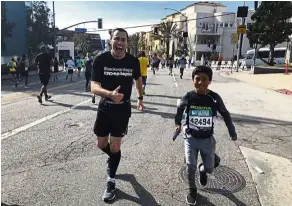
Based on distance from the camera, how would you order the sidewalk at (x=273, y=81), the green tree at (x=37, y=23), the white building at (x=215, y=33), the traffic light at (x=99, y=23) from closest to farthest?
the sidewalk at (x=273, y=81) < the traffic light at (x=99, y=23) < the green tree at (x=37, y=23) < the white building at (x=215, y=33)

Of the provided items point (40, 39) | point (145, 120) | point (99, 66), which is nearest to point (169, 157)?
point (99, 66)

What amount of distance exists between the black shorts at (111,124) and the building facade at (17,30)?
39.0 metres

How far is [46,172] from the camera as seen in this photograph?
4559 mm

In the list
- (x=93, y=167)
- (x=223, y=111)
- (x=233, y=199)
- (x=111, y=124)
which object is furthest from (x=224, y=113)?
(x=93, y=167)

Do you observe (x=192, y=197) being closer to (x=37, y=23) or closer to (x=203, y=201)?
(x=203, y=201)

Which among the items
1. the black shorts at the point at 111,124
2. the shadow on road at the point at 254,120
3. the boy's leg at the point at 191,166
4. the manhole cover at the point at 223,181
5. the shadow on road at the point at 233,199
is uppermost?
the black shorts at the point at 111,124

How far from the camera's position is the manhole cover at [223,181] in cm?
411

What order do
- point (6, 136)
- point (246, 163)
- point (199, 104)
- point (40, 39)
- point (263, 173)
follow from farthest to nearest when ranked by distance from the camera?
point (40, 39) < point (6, 136) < point (246, 163) < point (263, 173) < point (199, 104)

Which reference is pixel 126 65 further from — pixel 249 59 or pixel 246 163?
pixel 249 59

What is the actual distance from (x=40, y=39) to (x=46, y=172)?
143 ft

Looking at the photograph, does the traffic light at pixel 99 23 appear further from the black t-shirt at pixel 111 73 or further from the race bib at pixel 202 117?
the race bib at pixel 202 117

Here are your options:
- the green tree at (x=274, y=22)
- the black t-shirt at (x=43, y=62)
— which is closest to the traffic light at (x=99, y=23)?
the green tree at (x=274, y=22)

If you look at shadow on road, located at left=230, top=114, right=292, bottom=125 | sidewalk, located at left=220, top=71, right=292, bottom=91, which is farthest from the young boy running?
sidewalk, located at left=220, top=71, right=292, bottom=91

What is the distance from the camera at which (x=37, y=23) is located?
1748 inches
